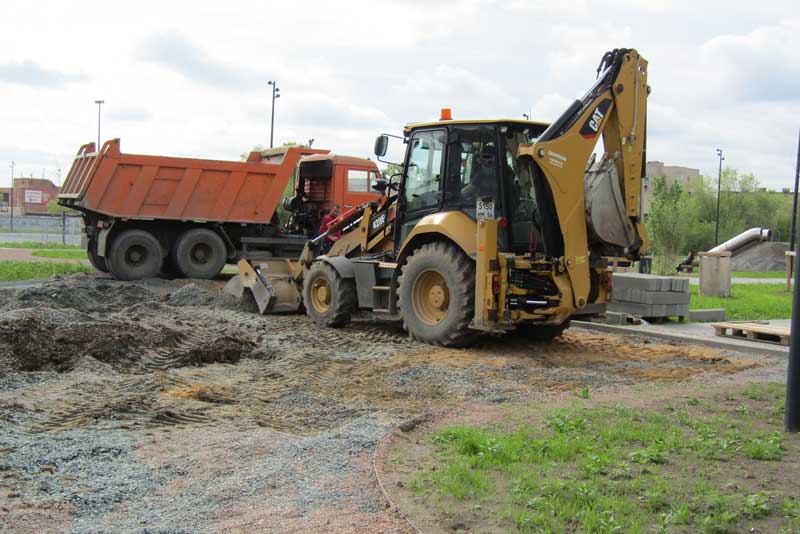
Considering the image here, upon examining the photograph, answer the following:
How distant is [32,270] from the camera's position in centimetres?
2016

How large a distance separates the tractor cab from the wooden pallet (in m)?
3.61

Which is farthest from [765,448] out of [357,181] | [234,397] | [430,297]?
[357,181]

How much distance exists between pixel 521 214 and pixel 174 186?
36.2 ft

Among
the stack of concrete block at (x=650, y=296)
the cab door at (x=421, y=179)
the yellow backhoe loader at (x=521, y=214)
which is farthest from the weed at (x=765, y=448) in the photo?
the stack of concrete block at (x=650, y=296)

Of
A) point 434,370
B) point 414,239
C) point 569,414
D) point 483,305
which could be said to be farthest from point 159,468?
point 414,239

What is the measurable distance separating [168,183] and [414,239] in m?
9.75

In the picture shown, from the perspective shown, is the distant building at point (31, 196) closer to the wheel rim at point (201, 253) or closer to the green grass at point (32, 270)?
the green grass at point (32, 270)

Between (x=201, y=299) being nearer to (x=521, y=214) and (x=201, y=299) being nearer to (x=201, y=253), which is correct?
(x=201, y=253)

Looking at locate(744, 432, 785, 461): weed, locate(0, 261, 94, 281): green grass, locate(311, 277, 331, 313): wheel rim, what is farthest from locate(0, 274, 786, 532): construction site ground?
locate(0, 261, 94, 281): green grass

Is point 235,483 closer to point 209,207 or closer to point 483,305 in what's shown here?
point 483,305

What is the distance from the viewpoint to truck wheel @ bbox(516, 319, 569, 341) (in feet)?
36.4

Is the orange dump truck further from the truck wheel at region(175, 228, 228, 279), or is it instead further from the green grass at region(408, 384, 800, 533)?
the green grass at region(408, 384, 800, 533)

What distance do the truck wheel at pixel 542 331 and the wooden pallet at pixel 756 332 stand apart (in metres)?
2.43

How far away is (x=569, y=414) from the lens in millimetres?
6406
